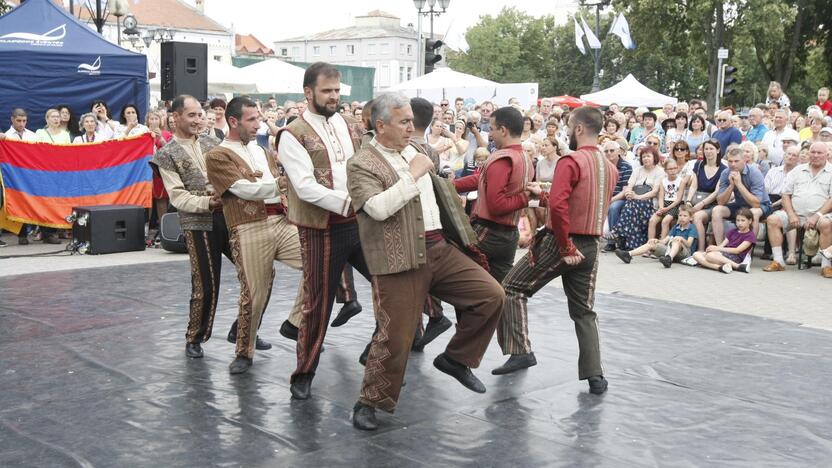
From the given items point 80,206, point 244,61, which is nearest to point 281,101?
point 244,61

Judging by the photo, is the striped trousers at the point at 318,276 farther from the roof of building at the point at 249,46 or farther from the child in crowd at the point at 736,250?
the roof of building at the point at 249,46

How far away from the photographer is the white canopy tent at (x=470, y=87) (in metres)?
22.2

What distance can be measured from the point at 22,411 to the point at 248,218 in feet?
5.35

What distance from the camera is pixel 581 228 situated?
5.34 metres

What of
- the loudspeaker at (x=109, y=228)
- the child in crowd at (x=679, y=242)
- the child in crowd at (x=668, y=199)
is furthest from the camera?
the child in crowd at (x=668, y=199)

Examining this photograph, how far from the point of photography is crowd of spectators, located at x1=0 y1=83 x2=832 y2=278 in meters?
10.6

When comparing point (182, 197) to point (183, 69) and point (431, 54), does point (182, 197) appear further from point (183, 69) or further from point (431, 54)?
point (431, 54)

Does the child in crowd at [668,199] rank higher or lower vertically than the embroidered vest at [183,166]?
lower

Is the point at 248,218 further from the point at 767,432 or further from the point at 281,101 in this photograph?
the point at 281,101

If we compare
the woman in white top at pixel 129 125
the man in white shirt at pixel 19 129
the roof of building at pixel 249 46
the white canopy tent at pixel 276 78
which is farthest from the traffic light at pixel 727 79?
the roof of building at pixel 249 46

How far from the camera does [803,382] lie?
5.72 metres

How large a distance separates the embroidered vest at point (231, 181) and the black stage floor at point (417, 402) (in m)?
0.95

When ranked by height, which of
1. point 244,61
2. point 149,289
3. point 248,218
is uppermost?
point 244,61

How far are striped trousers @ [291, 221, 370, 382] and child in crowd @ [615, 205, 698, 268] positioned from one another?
649 cm
